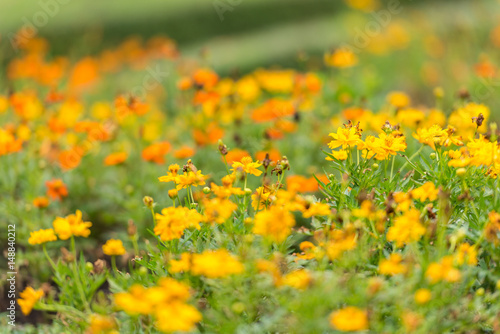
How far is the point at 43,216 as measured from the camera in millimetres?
2627

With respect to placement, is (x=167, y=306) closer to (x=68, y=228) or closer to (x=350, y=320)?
(x=350, y=320)

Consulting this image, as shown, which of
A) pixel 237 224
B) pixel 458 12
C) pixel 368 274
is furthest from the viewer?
pixel 458 12

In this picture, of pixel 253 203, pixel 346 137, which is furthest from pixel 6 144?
pixel 346 137

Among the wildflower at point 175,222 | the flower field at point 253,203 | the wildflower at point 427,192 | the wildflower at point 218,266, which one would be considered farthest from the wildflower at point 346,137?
the wildflower at point 218,266

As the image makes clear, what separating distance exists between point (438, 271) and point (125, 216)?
6.09 feet

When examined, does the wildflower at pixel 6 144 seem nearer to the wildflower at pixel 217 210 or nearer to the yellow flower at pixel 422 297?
the wildflower at pixel 217 210

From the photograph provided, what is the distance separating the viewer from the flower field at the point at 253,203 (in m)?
1.33

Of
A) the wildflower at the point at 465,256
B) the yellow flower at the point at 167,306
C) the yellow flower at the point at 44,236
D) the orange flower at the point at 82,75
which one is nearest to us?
the yellow flower at the point at 167,306

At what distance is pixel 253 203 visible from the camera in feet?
6.03

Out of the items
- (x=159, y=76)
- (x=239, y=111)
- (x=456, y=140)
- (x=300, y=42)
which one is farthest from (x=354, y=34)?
(x=456, y=140)

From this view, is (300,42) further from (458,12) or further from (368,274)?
(368,274)

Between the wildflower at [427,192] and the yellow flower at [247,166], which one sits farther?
the yellow flower at [247,166]

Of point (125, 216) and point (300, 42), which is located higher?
point (300, 42)

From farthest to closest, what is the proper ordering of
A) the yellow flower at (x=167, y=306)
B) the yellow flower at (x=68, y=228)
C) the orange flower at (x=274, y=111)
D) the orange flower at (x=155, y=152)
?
the orange flower at (x=274, y=111) → the orange flower at (x=155, y=152) → the yellow flower at (x=68, y=228) → the yellow flower at (x=167, y=306)
